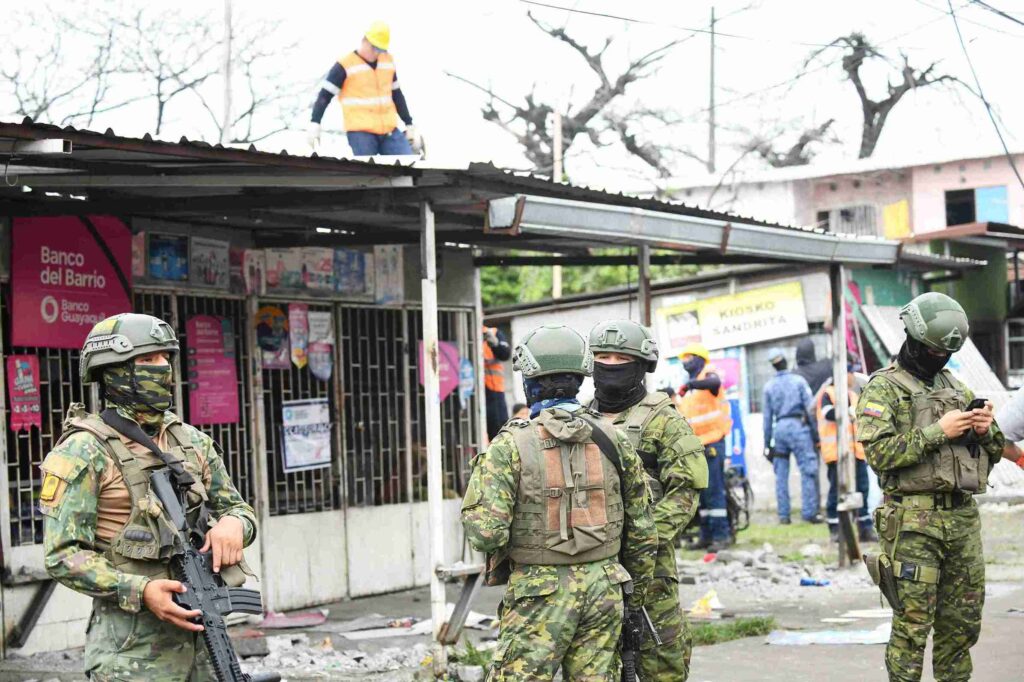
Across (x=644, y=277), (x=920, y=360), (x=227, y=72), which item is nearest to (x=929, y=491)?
(x=920, y=360)

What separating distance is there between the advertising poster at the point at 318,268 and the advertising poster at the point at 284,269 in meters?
0.07

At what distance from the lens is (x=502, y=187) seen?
27.8 ft

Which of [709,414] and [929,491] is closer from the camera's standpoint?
[929,491]

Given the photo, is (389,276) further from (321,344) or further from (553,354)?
(553,354)

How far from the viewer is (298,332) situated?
35.4 feet

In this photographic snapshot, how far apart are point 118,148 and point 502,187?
102 inches

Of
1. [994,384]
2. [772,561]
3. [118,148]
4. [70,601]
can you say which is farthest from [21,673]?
[994,384]

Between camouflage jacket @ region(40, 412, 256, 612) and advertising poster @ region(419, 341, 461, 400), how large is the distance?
7.67 meters

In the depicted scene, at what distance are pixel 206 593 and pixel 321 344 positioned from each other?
680 centimetres

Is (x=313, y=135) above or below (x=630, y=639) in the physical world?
above

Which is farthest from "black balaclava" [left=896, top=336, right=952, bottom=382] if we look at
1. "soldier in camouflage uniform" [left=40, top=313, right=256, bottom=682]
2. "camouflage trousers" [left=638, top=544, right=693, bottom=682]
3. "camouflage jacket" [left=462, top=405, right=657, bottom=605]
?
"soldier in camouflage uniform" [left=40, top=313, right=256, bottom=682]

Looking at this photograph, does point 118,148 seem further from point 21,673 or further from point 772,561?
point 772,561

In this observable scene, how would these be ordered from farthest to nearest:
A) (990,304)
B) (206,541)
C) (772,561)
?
1. (990,304)
2. (772,561)
3. (206,541)

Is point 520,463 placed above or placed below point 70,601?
above
